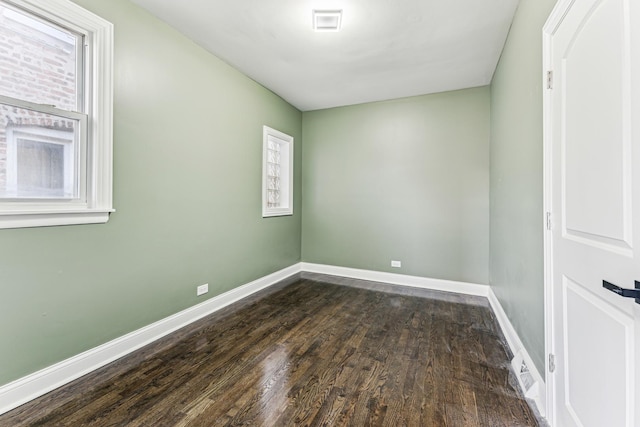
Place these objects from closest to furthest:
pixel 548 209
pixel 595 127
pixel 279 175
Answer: pixel 595 127 < pixel 548 209 < pixel 279 175

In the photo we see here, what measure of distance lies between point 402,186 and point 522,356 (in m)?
2.50

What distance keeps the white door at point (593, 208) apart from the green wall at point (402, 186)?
7.21 feet

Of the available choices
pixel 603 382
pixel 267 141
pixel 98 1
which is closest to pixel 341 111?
pixel 267 141

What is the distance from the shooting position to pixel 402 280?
3.92m

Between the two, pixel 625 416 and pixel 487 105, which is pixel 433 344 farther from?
pixel 487 105

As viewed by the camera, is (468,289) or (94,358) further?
(468,289)

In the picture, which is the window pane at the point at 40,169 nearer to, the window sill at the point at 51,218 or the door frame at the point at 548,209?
the window sill at the point at 51,218

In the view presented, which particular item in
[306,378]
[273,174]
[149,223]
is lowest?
[306,378]

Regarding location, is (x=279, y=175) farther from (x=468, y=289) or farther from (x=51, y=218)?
(x=468, y=289)

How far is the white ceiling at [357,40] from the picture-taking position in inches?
83.0

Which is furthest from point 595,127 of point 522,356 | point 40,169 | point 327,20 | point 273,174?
point 273,174

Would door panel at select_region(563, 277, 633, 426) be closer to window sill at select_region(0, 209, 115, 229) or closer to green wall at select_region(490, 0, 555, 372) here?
green wall at select_region(490, 0, 555, 372)

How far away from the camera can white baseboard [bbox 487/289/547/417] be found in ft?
5.05

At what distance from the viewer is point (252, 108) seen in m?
3.42
